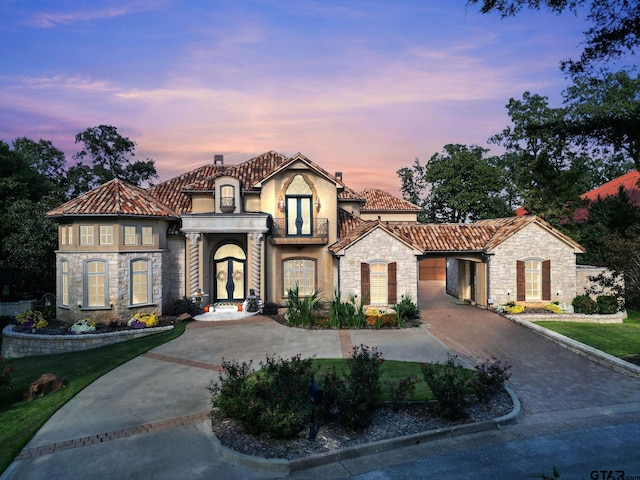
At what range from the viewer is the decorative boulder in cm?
1117

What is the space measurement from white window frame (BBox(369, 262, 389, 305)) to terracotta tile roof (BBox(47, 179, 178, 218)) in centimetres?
1077

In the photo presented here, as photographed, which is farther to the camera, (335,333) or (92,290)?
(92,290)

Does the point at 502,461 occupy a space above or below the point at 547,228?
below

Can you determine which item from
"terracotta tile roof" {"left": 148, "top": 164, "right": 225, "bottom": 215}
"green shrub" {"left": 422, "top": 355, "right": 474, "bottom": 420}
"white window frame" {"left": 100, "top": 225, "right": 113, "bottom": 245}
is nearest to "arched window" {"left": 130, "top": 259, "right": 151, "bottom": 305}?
"white window frame" {"left": 100, "top": 225, "right": 113, "bottom": 245}

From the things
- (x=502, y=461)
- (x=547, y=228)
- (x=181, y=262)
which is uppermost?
(x=547, y=228)

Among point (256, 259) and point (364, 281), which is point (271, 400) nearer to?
point (364, 281)

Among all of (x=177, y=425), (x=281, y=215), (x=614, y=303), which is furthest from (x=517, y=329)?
(x=177, y=425)

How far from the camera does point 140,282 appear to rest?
790 inches

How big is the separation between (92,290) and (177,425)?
13.1 metres

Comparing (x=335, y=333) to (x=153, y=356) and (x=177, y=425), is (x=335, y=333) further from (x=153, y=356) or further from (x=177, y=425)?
(x=177, y=425)

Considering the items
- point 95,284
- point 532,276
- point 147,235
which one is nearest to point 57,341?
point 95,284

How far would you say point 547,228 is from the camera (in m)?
21.5

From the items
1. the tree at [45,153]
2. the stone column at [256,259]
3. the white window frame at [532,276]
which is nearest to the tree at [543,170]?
the white window frame at [532,276]

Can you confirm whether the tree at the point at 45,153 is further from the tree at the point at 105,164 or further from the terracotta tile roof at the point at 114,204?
the terracotta tile roof at the point at 114,204
